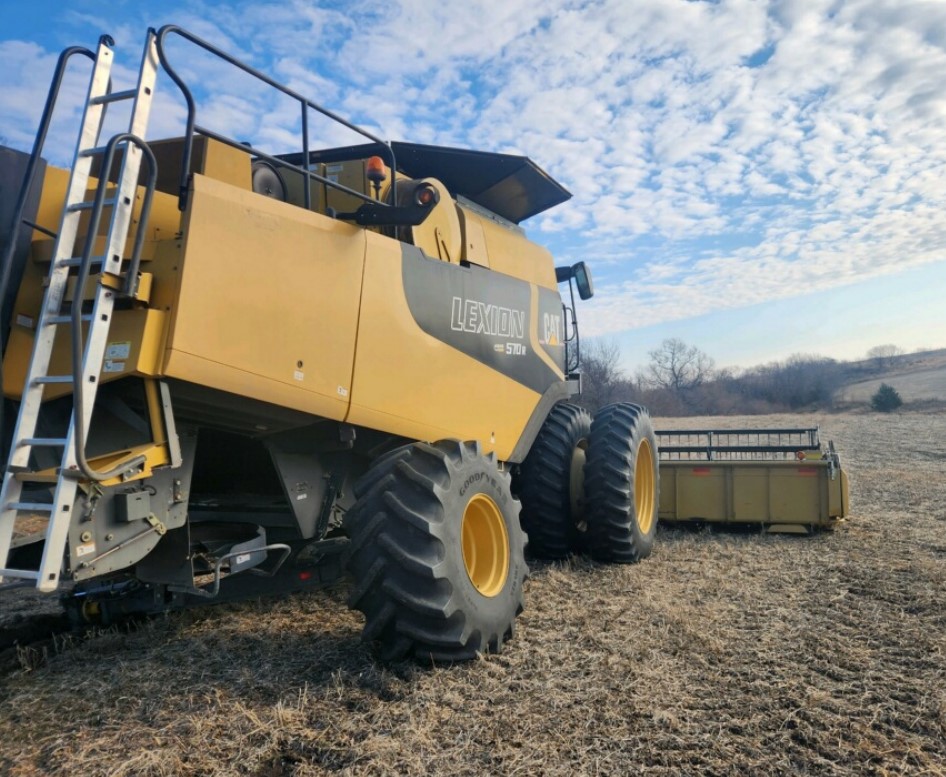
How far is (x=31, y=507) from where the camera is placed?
9.67 ft

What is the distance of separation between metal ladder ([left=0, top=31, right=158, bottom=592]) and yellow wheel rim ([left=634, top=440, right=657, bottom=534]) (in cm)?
508

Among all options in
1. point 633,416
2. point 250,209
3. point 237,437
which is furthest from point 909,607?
point 250,209

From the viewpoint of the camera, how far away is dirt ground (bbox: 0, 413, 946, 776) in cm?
287

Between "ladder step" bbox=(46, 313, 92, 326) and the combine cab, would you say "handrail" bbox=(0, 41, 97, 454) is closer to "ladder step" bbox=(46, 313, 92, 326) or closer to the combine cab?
"ladder step" bbox=(46, 313, 92, 326)

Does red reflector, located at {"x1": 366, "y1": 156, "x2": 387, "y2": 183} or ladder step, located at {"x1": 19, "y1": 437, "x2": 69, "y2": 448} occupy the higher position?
red reflector, located at {"x1": 366, "y1": 156, "x2": 387, "y2": 183}

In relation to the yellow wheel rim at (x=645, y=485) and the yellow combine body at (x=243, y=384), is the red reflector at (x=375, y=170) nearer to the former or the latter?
the yellow combine body at (x=243, y=384)

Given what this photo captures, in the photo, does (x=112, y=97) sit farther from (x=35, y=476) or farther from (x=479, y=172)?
(x=479, y=172)

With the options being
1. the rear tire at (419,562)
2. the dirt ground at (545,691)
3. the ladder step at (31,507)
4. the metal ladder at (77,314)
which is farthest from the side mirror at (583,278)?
the ladder step at (31,507)

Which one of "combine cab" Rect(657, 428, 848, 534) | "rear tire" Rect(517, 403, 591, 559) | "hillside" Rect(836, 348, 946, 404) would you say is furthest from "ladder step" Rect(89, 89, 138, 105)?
"hillside" Rect(836, 348, 946, 404)

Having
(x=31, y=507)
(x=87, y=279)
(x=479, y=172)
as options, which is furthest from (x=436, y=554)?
(x=479, y=172)

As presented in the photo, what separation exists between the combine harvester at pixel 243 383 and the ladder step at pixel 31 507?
3cm

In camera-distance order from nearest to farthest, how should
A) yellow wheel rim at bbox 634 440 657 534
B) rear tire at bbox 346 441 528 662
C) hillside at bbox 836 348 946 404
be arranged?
rear tire at bbox 346 441 528 662, yellow wheel rim at bbox 634 440 657 534, hillside at bbox 836 348 946 404

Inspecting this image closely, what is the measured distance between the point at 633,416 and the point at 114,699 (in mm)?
4714

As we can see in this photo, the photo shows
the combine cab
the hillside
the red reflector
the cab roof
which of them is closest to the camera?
the red reflector
